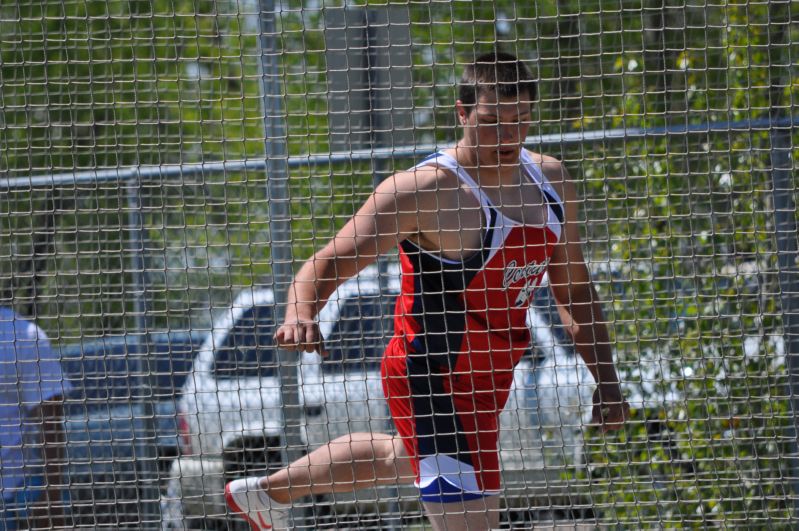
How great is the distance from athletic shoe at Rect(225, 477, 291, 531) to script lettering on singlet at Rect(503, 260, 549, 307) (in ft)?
3.82

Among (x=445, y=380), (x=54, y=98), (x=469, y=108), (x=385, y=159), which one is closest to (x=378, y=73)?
(x=385, y=159)

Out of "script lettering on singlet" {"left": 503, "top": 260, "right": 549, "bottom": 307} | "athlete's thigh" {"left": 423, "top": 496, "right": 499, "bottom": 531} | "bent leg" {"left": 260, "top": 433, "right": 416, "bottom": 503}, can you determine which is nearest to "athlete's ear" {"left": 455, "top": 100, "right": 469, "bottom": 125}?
"script lettering on singlet" {"left": 503, "top": 260, "right": 549, "bottom": 307}

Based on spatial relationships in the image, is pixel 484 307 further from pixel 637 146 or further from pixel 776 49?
pixel 776 49

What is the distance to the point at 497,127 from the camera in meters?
3.09

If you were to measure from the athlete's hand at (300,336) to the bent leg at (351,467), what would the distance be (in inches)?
24.7

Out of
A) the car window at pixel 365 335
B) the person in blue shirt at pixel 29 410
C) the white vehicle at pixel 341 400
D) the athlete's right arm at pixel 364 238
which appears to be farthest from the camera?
the car window at pixel 365 335

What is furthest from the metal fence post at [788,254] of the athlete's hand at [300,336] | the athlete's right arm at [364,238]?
the athlete's hand at [300,336]

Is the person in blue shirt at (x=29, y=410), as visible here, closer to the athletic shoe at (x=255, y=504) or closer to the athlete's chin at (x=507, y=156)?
the athletic shoe at (x=255, y=504)

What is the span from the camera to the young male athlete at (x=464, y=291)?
312 centimetres

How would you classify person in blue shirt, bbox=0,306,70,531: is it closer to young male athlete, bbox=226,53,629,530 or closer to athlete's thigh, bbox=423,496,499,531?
young male athlete, bbox=226,53,629,530

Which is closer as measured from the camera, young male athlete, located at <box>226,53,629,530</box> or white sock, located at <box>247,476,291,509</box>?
young male athlete, located at <box>226,53,629,530</box>

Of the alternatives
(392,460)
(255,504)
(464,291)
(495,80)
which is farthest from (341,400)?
(495,80)

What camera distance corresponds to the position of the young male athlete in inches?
123

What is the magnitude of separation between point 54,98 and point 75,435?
2.49 meters
